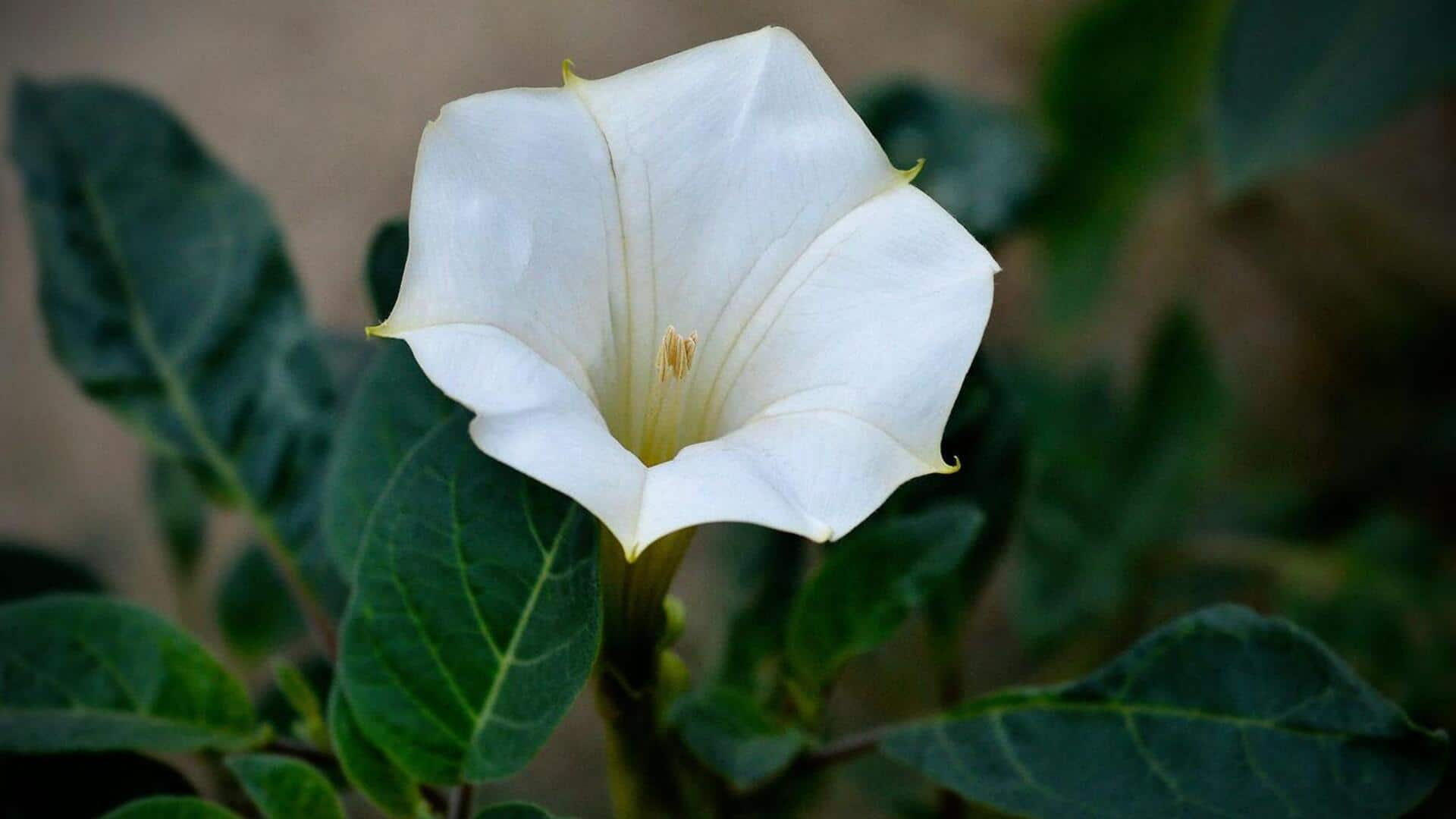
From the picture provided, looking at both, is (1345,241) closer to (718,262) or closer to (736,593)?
(736,593)

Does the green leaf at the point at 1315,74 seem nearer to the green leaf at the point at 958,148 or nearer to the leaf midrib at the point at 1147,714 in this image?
the green leaf at the point at 958,148

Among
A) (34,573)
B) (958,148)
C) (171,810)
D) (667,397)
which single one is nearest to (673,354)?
(667,397)

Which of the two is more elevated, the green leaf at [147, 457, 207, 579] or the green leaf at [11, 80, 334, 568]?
the green leaf at [11, 80, 334, 568]

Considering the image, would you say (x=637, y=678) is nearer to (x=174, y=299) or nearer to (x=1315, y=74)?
(x=174, y=299)

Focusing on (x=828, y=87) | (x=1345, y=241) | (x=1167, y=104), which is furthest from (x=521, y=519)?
(x=1345, y=241)

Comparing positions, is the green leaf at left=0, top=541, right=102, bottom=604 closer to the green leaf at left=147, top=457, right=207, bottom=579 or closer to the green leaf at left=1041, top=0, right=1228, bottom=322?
the green leaf at left=147, top=457, right=207, bottom=579

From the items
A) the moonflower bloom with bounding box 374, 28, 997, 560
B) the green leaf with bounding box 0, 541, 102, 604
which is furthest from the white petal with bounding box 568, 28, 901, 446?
the green leaf with bounding box 0, 541, 102, 604

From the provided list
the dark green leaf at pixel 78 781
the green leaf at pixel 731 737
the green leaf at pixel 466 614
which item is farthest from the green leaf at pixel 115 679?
the green leaf at pixel 731 737
